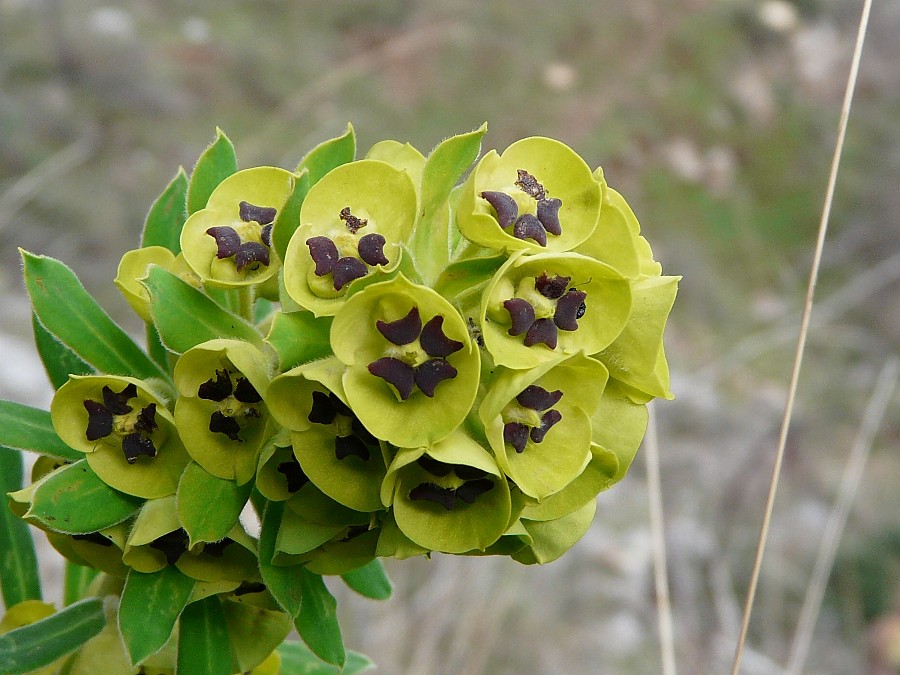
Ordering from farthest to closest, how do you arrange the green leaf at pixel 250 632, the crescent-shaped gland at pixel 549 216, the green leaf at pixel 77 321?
the green leaf at pixel 250 632 → the green leaf at pixel 77 321 → the crescent-shaped gland at pixel 549 216

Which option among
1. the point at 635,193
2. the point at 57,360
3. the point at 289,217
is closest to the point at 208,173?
the point at 289,217

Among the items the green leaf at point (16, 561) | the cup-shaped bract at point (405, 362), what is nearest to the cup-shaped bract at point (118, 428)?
the cup-shaped bract at point (405, 362)

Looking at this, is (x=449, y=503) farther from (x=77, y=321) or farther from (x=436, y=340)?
(x=77, y=321)

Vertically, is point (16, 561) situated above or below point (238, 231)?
below

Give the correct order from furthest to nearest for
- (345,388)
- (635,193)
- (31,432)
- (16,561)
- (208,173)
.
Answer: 1. (635,193)
2. (16,561)
3. (208,173)
4. (31,432)
5. (345,388)

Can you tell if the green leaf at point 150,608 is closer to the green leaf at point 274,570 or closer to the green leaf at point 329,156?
the green leaf at point 274,570

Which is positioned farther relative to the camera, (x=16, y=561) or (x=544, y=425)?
(x=16, y=561)

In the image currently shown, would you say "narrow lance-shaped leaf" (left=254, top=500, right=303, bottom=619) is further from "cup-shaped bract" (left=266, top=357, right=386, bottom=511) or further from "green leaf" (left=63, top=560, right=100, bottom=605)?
"green leaf" (left=63, top=560, right=100, bottom=605)
